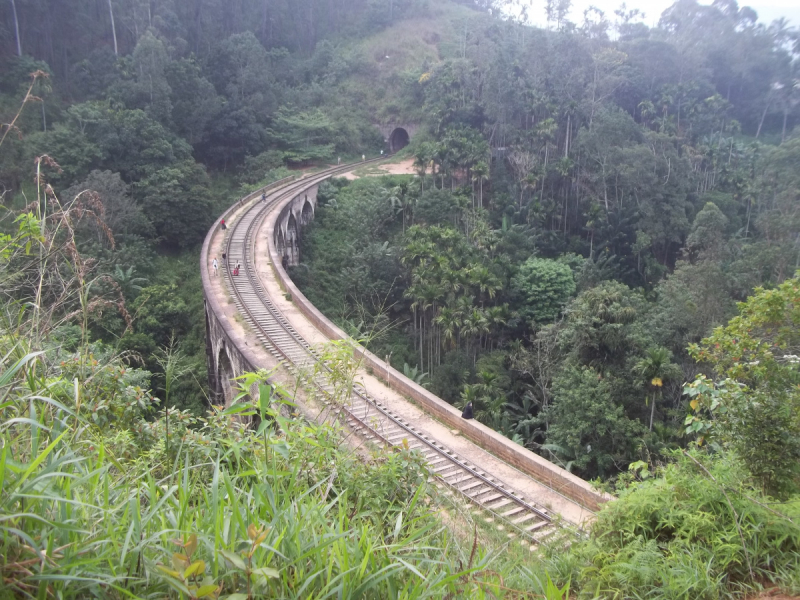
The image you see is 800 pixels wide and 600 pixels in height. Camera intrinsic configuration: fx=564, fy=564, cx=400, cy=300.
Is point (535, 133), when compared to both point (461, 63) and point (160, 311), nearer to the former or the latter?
point (461, 63)

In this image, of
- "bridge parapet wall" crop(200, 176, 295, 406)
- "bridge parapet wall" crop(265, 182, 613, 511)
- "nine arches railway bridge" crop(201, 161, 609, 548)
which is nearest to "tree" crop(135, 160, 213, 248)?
"nine arches railway bridge" crop(201, 161, 609, 548)

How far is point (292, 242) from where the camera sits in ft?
97.7

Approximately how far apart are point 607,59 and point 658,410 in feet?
115

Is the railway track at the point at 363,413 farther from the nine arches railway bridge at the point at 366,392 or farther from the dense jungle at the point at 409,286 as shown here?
the dense jungle at the point at 409,286

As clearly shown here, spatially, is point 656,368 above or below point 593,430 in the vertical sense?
above

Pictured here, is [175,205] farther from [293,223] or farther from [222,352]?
[222,352]

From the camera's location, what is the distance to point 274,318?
57.0ft

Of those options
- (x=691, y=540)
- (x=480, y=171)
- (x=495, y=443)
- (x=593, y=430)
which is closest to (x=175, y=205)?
(x=480, y=171)

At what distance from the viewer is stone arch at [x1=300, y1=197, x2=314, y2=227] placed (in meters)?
32.1

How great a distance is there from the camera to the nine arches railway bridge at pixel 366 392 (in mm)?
9094

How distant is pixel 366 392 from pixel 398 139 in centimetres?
4541

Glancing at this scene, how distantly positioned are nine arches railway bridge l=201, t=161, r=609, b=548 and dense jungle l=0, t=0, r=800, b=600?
1162mm

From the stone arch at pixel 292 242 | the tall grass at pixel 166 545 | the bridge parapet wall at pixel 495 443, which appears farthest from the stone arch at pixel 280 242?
the tall grass at pixel 166 545

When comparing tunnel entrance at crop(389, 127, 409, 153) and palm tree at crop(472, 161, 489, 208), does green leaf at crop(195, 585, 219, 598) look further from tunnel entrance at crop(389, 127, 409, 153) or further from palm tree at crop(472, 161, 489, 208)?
tunnel entrance at crop(389, 127, 409, 153)
